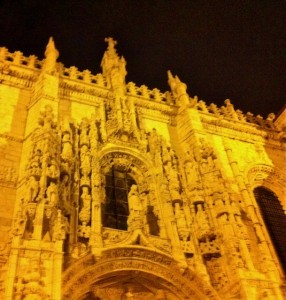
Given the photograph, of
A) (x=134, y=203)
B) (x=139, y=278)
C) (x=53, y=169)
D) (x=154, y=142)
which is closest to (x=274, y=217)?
(x=154, y=142)

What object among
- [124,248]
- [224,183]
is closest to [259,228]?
[224,183]

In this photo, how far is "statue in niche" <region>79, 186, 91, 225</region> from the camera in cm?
966

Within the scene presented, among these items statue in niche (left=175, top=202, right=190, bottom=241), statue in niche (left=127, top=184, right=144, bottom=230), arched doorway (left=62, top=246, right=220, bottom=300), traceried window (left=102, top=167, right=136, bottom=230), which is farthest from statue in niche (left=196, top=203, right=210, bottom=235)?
traceried window (left=102, top=167, right=136, bottom=230)

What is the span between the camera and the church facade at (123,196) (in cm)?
866

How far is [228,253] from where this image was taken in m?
10.2

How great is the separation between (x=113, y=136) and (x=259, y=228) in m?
5.23

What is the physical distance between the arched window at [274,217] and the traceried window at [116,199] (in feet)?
16.0

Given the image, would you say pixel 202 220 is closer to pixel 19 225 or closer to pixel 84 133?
pixel 84 133

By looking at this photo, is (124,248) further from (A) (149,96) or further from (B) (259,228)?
(A) (149,96)

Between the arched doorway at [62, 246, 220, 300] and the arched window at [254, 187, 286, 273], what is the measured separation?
4.16m

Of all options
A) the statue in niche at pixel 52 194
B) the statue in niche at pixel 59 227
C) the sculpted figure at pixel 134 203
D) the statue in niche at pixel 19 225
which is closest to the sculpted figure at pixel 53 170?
the statue in niche at pixel 52 194

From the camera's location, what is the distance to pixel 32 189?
349 inches

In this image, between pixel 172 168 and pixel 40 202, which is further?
pixel 172 168

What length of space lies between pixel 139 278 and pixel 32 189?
3326 mm
